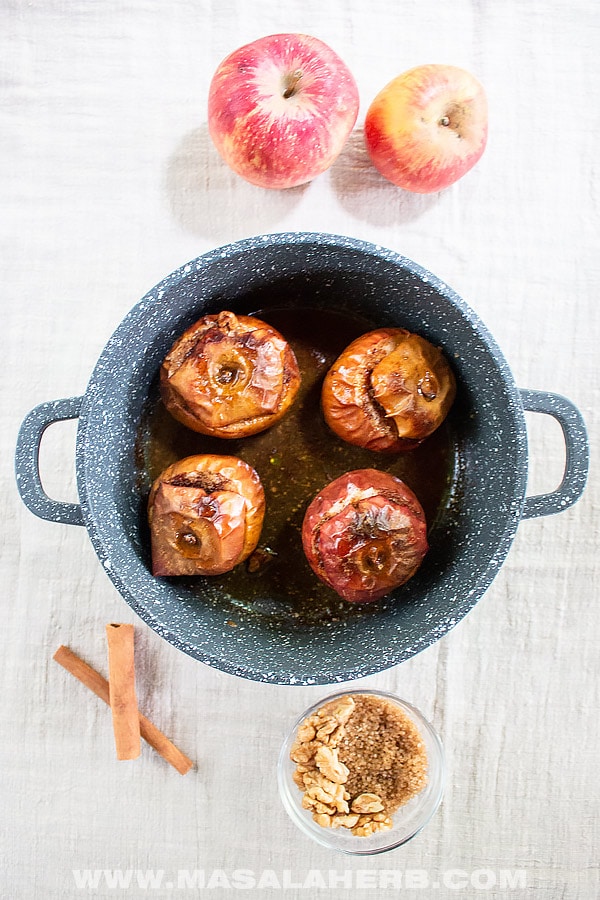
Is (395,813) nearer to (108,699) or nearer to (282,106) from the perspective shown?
(108,699)

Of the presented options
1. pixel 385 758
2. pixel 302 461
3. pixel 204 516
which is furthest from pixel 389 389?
pixel 385 758

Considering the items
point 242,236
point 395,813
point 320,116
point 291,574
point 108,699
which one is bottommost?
point 395,813

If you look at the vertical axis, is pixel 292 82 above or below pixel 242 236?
above

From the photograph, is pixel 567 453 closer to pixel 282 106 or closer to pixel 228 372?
pixel 228 372

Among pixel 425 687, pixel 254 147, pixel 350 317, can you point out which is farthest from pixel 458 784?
pixel 254 147

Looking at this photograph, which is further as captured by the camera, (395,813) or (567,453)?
(395,813)
